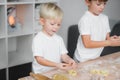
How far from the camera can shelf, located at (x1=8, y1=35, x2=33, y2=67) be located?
8.54ft

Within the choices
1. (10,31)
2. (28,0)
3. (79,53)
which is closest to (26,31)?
Result: (10,31)

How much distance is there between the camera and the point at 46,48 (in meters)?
1.44

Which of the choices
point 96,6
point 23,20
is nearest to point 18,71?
point 23,20

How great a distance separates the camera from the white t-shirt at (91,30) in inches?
65.6

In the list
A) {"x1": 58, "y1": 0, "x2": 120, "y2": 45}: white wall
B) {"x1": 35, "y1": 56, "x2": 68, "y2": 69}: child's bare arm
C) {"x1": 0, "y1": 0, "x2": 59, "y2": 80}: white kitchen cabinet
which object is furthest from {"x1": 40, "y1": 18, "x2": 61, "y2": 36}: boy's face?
{"x1": 58, "y1": 0, "x2": 120, "y2": 45}: white wall

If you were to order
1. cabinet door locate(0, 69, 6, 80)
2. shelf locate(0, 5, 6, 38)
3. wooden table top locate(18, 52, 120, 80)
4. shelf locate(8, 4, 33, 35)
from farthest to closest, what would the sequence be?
shelf locate(8, 4, 33, 35) < cabinet door locate(0, 69, 6, 80) < shelf locate(0, 5, 6, 38) < wooden table top locate(18, 52, 120, 80)

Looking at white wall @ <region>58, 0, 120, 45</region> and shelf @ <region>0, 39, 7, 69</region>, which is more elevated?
white wall @ <region>58, 0, 120, 45</region>

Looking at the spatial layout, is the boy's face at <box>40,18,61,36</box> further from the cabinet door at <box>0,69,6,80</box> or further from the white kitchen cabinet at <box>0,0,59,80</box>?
the cabinet door at <box>0,69,6,80</box>

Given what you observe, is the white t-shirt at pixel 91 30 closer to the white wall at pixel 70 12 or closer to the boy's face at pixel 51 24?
the boy's face at pixel 51 24

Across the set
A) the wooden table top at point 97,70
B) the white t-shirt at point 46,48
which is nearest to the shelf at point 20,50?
the white t-shirt at point 46,48

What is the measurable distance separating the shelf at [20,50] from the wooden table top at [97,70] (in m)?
1.36

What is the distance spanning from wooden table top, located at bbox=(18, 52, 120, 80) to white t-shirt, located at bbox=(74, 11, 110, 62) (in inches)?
11.2

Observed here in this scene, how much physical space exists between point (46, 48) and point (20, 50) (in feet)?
4.67

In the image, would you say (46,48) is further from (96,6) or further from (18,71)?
(18,71)
